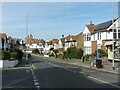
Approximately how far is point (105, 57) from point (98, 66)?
50.7 feet

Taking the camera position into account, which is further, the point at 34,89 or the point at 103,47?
the point at 103,47

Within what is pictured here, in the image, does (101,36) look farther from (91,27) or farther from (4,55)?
(4,55)

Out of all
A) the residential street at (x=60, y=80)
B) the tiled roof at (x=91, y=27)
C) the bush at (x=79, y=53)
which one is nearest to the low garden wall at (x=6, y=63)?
the residential street at (x=60, y=80)

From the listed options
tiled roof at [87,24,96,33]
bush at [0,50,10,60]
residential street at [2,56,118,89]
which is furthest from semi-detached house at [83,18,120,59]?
residential street at [2,56,118,89]

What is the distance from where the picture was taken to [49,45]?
18700 centimetres

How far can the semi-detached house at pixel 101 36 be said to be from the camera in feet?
197

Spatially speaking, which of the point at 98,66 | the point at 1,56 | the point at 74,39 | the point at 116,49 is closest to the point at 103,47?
the point at 116,49

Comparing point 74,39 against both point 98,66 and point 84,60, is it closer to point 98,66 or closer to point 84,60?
point 84,60

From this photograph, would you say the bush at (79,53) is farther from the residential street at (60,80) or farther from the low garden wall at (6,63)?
the residential street at (60,80)

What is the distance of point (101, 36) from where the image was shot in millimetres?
68250

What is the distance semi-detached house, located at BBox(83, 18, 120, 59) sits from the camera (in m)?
60.1

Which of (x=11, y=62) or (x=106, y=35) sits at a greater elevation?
(x=106, y=35)

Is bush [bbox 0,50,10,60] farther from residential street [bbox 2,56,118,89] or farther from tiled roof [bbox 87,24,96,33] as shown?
tiled roof [bbox 87,24,96,33]

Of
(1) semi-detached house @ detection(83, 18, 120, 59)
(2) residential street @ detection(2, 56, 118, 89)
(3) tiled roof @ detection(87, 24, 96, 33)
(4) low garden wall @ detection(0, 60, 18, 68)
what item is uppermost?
(3) tiled roof @ detection(87, 24, 96, 33)
